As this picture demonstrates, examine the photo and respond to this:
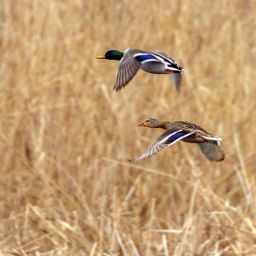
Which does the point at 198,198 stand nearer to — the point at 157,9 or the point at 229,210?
the point at 229,210

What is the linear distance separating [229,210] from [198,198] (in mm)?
290

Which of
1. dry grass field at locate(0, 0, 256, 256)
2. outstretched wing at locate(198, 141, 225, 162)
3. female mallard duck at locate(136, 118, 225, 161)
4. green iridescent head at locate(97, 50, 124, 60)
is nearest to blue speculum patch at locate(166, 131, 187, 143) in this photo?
female mallard duck at locate(136, 118, 225, 161)

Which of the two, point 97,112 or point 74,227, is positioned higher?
point 97,112

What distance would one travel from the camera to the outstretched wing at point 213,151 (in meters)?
1.68

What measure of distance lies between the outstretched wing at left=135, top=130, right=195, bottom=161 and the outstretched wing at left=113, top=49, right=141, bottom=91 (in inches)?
4.8

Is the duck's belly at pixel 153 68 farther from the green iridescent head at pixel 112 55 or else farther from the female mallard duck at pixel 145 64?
the green iridescent head at pixel 112 55

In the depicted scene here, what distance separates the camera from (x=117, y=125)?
349 cm

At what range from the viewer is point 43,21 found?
3.96 meters

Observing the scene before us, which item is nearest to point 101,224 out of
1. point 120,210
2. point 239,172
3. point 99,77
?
point 120,210

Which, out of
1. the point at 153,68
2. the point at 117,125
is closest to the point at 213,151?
the point at 153,68

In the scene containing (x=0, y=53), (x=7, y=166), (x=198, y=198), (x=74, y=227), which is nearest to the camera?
(x=74, y=227)

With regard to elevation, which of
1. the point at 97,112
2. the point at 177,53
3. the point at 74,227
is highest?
the point at 177,53

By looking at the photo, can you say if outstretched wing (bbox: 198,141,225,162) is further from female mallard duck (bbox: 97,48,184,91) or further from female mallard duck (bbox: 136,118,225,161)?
female mallard duck (bbox: 97,48,184,91)

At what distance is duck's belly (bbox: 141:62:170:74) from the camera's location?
5.24ft
